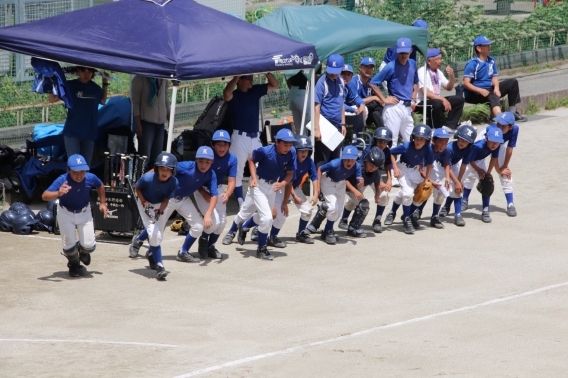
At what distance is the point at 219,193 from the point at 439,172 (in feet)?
11.9

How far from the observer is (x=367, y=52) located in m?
22.6

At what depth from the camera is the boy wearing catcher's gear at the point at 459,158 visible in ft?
44.4

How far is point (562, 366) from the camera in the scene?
25.8ft

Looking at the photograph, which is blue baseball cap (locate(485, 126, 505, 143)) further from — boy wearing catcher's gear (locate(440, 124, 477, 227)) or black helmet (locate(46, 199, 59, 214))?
black helmet (locate(46, 199, 59, 214))

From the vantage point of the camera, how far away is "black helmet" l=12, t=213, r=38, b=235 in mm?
12539

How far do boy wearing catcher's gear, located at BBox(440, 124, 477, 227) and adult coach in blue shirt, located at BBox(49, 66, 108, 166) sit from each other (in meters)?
5.01

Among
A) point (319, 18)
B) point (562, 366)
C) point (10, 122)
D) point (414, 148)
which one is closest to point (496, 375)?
point (562, 366)

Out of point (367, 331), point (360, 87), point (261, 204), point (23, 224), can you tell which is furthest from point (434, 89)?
point (367, 331)

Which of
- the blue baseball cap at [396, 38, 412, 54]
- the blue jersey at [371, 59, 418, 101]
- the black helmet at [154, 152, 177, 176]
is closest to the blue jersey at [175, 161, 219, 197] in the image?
the black helmet at [154, 152, 177, 176]

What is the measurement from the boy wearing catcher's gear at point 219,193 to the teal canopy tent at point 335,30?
13.0 ft

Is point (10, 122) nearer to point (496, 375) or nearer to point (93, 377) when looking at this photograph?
point (93, 377)

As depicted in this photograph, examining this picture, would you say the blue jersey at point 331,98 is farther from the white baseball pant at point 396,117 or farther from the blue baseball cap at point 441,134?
the blue baseball cap at point 441,134

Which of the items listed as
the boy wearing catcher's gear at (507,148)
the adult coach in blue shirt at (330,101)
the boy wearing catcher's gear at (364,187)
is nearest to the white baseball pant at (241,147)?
the adult coach in blue shirt at (330,101)

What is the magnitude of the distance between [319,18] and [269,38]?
97.2 inches
